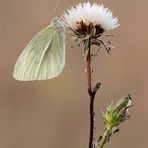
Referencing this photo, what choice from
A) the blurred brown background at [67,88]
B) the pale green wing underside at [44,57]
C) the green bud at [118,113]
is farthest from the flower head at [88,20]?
the blurred brown background at [67,88]

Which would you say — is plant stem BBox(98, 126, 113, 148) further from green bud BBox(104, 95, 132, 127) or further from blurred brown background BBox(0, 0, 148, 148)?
blurred brown background BBox(0, 0, 148, 148)

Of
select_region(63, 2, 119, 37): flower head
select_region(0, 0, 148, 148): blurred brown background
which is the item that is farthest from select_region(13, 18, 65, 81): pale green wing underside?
select_region(0, 0, 148, 148): blurred brown background

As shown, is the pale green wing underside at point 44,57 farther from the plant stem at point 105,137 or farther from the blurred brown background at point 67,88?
the blurred brown background at point 67,88

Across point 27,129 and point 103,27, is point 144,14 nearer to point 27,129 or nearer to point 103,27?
point 27,129

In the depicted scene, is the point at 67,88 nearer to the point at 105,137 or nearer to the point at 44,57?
the point at 44,57

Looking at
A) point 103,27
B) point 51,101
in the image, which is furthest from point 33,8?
point 103,27
